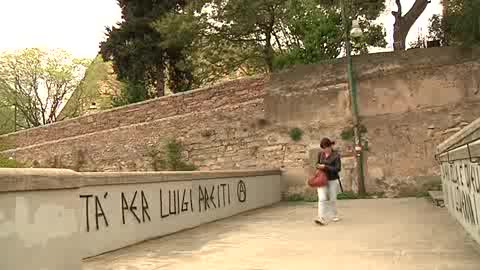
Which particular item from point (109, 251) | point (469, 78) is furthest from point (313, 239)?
point (469, 78)

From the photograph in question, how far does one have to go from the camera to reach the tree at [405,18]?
→ 1762cm

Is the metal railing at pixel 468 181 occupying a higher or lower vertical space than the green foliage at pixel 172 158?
lower

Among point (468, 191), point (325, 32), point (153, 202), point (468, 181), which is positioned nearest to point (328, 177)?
point (153, 202)

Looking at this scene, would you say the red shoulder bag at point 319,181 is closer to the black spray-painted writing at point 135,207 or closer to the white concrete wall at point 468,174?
the white concrete wall at point 468,174

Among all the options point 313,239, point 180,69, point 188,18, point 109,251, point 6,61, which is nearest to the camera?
point 109,251

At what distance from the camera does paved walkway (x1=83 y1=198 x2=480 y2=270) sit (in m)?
5.46

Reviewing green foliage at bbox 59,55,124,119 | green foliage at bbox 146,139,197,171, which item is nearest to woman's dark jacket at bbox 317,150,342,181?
green foliage at bbox 146,139,197,171

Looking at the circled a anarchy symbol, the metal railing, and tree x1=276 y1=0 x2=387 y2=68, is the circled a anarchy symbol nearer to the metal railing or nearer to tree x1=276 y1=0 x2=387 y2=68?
the metal railing

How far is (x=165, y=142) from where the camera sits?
711 inches

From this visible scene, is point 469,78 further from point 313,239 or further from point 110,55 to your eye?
point 110,55

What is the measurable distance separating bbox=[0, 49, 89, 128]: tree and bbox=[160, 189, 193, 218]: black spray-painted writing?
100 ft

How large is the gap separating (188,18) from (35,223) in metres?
17.1

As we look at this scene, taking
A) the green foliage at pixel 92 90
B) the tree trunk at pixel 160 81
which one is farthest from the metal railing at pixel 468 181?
the green foliage at pixel 92 90

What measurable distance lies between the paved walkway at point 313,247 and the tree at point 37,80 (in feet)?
102
